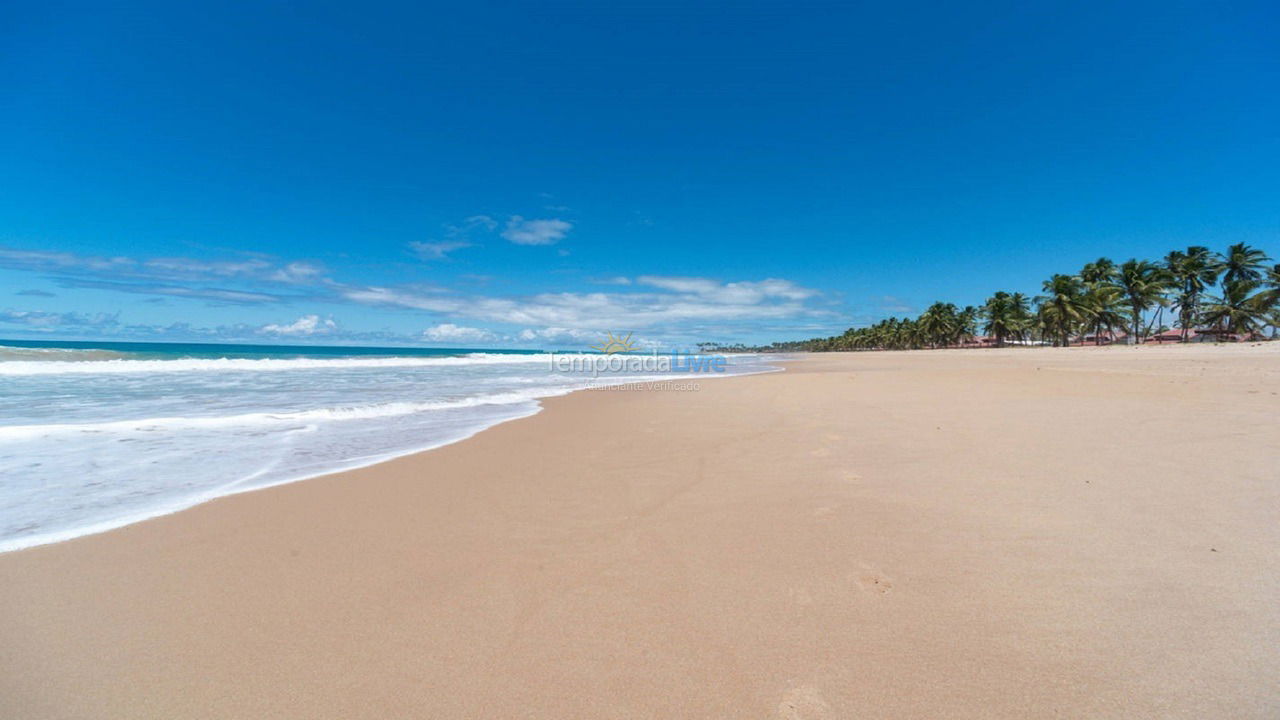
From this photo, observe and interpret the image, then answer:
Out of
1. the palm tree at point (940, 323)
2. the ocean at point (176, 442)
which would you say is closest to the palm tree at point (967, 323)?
the palm tree at point (940, 323)

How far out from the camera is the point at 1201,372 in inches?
545

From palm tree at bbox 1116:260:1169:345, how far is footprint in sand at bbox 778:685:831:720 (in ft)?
235

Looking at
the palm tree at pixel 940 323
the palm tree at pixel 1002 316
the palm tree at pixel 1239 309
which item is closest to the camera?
the palm tree at pixel 1239 309

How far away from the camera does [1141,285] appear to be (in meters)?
52.6

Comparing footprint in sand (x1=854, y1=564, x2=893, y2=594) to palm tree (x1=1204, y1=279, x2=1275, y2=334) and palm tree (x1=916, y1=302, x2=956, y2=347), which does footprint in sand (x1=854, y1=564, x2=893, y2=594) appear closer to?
palm tree (x1=1204, y1=279, x2=1275, y2=334)

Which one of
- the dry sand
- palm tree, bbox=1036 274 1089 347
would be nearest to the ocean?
the dry sand

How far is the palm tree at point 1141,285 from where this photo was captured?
52031 millimetres

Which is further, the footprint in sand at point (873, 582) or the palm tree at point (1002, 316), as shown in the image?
the palm tree at point (1002, 316)

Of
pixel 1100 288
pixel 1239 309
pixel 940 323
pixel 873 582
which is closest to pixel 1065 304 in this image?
pixel 1100 288

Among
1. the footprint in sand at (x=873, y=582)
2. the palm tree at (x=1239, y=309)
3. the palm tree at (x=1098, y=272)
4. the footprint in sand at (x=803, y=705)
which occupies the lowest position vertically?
the footprint in sand at (x=803, y=705)

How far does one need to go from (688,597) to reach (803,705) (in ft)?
2.75

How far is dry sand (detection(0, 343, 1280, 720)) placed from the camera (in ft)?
6.15

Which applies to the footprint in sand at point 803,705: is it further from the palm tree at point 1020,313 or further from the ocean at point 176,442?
the palm tree at point 1020,313

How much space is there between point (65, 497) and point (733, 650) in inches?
228
